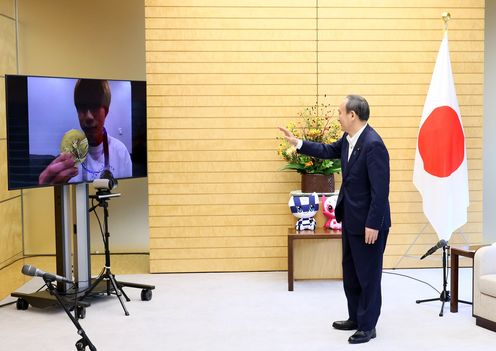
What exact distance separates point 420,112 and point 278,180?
1531 mm

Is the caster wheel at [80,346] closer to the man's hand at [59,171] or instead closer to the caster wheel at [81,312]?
the caster wheel at [81,312]

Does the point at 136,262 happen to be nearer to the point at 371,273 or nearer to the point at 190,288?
the point at 190,288

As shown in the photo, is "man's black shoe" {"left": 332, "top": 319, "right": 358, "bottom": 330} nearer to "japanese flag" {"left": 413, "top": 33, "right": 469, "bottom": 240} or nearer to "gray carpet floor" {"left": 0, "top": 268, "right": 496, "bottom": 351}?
"gray carpet floor" {"left": 0, "top": 268, "right": 496, "bottom": 351}

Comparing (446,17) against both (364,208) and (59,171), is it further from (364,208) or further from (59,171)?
(59,171)

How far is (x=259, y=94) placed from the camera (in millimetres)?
7152

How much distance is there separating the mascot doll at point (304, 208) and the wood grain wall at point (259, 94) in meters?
0.63

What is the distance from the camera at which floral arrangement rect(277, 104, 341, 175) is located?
671 centimetres

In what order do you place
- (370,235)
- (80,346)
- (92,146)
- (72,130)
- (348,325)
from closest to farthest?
(80,346), (370,235), (348,325), (72,130), (92,146)

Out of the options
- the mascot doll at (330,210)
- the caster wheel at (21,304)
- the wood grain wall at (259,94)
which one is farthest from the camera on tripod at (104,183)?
the mascot doll at (330,210)

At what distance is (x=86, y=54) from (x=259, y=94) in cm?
222

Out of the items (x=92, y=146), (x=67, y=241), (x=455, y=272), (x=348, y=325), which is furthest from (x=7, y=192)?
(x=455, y=272)

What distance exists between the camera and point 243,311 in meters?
5.71

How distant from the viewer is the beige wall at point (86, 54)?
815 centimetres

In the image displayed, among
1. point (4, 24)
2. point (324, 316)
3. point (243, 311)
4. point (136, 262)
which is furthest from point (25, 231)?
point (324, 316)
